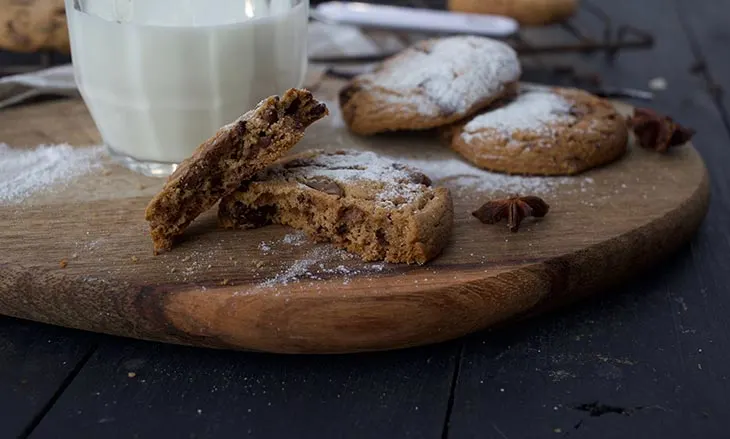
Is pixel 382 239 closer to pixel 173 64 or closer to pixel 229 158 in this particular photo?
pixel 229 158

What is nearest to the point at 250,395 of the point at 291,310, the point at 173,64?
the point at 291,310

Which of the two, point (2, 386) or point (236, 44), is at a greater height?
point (236, 44)

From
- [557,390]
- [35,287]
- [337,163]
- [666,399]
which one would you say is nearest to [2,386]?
[35,287]

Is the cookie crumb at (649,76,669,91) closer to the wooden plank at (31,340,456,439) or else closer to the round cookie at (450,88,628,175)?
the round cookie at (450,88,628,175)

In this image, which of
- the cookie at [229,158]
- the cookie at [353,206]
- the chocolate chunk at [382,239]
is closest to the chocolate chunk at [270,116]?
the cookie at [229,158]

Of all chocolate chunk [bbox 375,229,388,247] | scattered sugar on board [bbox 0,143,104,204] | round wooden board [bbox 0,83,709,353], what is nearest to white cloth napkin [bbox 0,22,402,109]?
scattered sugar on board [bbox 0,143,104,204]

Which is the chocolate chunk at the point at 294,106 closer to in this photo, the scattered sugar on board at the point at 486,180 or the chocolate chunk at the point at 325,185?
the chocolate chunk at the point at 325,185

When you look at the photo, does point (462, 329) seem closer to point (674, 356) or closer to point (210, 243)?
point (674, 356)
